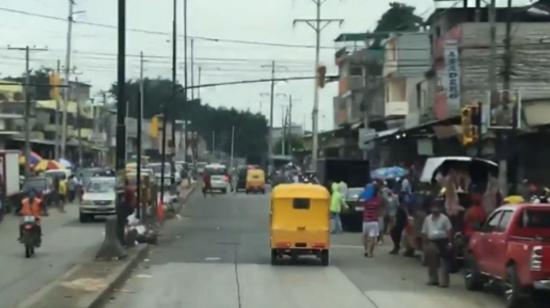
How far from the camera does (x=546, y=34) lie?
176 ft

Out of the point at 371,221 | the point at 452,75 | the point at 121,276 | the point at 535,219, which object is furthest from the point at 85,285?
the point at 452,75

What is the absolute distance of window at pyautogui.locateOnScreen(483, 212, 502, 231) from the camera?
1961 centimetres

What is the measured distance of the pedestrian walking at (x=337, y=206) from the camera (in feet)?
124

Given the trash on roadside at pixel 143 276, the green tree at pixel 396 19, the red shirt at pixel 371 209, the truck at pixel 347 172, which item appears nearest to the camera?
the trash on roadside at pixel 143 276

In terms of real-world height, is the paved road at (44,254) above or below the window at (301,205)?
below

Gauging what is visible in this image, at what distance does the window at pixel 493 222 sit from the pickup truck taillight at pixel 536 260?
265 cm

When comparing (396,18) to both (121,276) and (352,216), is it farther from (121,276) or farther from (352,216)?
(121,276)

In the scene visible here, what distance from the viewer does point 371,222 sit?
28719 mm

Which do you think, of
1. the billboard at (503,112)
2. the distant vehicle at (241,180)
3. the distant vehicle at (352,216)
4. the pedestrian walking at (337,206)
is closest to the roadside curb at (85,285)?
the pedestrian walking at (337,206)

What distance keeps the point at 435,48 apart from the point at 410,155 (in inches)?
264

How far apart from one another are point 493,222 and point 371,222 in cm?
900

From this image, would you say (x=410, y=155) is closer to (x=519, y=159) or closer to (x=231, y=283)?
(x=519, y=159)

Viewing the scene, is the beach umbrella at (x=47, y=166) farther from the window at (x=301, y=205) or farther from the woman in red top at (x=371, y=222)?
the window at (x=301, y=205)

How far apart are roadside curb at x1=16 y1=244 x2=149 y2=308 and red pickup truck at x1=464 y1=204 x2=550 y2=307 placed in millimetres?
6540
